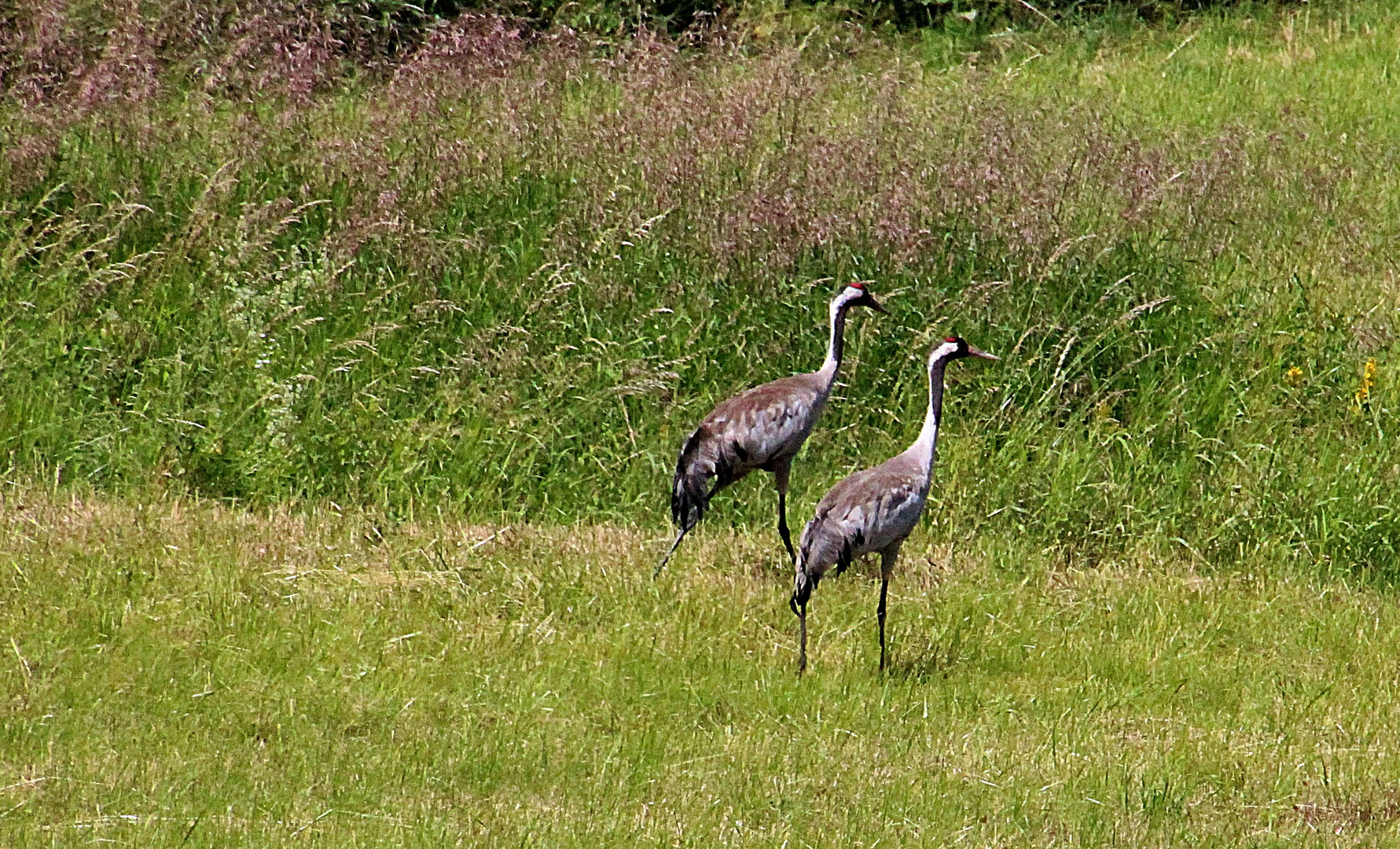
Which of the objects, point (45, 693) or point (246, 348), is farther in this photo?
point (246, 348)

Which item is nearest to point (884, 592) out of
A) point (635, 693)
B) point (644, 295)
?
point (635, 693)

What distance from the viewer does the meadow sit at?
227 inches

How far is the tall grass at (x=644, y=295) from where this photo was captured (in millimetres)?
8500

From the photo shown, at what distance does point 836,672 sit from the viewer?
6734 millimetres

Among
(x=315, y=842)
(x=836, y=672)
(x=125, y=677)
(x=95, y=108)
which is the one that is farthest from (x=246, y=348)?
(x=315, y=842)

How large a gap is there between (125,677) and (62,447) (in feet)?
8.21

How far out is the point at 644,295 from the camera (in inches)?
375

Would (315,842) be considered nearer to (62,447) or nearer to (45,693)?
(45,693)

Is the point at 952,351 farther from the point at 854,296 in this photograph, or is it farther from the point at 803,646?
the point at 803,646

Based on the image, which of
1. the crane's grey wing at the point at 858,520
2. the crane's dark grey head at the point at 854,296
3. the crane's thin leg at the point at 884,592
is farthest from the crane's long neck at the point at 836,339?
the crane's thin leg at the point at 884,592

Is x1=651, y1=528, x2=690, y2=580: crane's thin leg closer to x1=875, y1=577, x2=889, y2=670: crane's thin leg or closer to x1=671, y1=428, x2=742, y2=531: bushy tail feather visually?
x1=671, y1=428, x2=742, y2=531: bushy tail feather

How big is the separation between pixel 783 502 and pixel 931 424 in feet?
2.90

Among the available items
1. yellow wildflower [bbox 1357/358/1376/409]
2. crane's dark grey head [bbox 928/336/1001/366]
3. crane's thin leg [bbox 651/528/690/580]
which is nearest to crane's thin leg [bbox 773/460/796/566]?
crane's thin leg [bbox 651/528/690/580]

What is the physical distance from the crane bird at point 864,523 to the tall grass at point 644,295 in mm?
1326
